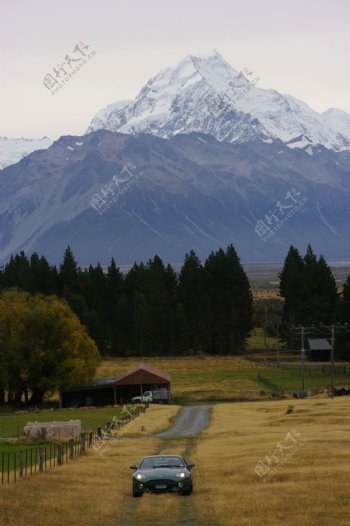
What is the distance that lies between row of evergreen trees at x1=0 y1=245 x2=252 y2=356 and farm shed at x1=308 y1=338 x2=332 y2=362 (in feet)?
48.4

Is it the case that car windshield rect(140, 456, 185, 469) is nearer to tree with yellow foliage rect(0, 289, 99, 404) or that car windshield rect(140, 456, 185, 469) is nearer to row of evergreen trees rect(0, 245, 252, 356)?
tree with yellow foliage rect(0, 289, 99, 404)

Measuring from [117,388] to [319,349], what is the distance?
4327cm

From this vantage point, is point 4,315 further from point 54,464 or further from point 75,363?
point 54,464

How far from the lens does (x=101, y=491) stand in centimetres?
3828

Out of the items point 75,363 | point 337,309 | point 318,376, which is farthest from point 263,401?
point 337,309

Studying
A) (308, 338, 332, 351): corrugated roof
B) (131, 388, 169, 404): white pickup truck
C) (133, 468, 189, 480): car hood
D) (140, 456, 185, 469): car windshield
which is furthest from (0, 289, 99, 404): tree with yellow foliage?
(133, 468, 189, 480): car hood

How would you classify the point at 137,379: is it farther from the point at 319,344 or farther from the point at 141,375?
the point at 319,344

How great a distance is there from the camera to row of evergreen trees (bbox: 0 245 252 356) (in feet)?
517

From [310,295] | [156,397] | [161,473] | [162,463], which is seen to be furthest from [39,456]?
[310,295]

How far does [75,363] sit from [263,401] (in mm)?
20712

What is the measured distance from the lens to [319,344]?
148750 millimetres

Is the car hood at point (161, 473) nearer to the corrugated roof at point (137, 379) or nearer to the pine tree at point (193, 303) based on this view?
the corrugated roof at point (137, 379)

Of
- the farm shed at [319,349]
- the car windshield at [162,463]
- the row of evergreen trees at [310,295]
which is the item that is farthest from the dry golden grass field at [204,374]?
the car windshield at [162,463]

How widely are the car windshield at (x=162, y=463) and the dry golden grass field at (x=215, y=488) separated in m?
1.19
